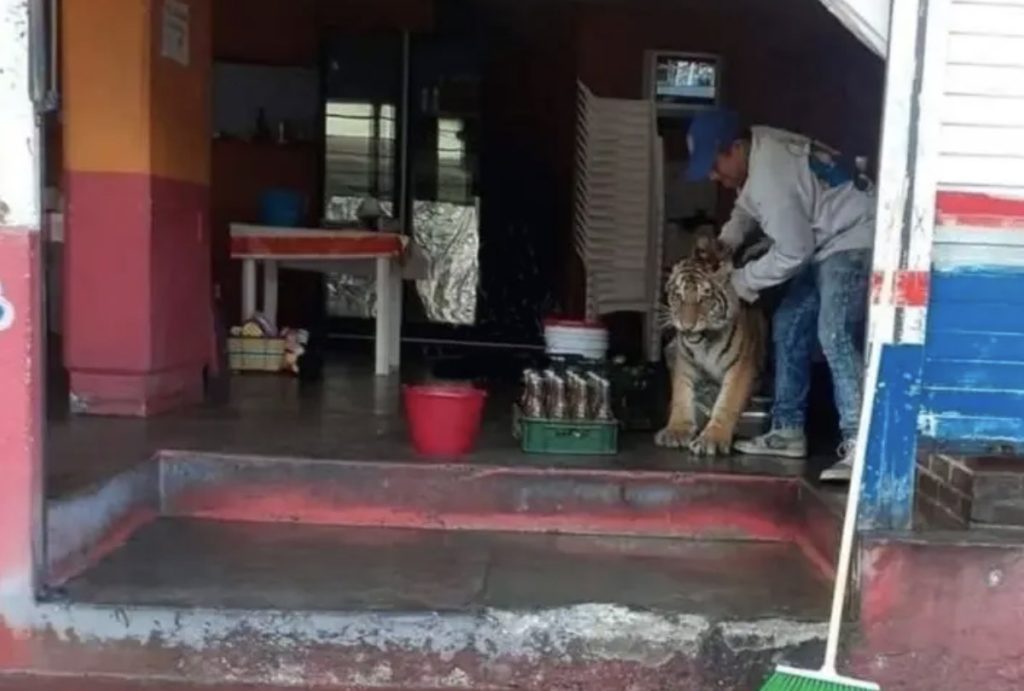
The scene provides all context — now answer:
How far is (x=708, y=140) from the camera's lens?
4617 mm

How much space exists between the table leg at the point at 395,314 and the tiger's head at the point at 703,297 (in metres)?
2.49

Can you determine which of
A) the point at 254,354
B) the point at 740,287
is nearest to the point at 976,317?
the point at 740,287

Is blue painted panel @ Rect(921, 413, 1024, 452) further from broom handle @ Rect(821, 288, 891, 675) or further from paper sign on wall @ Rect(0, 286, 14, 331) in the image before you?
paper sign on wall @ Rect(0, 286, 14, 331)

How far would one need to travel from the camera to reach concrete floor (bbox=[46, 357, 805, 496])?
167 inches

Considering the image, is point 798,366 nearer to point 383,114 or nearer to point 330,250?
point 330,250

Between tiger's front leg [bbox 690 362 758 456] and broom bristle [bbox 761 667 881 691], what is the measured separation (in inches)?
59.9

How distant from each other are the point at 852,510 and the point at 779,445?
1.37 meters

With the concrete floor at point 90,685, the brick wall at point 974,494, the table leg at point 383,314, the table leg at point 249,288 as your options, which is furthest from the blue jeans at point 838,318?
the table leg at point 249,288

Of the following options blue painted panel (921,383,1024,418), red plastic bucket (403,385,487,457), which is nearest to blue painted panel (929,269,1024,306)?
blue painted panel (921,383,1024,418)

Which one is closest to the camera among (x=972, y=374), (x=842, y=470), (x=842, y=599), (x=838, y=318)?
(x=842, y=599)

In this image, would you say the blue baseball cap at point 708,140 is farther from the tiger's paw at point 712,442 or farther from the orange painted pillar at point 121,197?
the orange painted pillar at point 121,197

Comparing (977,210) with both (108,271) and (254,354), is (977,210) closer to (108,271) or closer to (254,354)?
(108,271)

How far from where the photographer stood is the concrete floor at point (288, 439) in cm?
423

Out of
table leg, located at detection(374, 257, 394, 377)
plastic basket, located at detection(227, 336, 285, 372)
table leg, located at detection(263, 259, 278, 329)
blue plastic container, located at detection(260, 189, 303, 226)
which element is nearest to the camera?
plastic basket, located at detection(227, 336, 285, 372)
